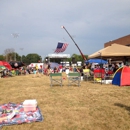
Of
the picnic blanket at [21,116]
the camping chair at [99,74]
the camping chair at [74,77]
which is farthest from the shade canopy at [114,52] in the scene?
the picnic blanket at [21,116]

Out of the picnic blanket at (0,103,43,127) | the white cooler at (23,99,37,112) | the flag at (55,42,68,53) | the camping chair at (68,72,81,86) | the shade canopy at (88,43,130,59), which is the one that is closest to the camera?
the picnic blanket at (0,103,43,127)

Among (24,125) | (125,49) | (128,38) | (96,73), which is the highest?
(128,38)

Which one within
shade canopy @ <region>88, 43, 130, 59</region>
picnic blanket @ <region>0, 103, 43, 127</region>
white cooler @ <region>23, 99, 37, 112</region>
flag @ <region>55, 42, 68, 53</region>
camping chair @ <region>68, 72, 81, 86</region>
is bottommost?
picnic blanket @ <region>0, 103, 43, 127</region>

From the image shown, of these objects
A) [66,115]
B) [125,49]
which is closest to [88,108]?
[66,115]

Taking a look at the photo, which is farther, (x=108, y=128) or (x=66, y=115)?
(x=66, y=115)

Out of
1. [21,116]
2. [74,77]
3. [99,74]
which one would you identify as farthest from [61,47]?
[21,116]

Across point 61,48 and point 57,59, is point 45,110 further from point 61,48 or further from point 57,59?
point 57,59

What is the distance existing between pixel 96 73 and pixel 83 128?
26.7 ft

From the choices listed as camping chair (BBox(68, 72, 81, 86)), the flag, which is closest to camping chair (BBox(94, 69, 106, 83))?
camping chair (BBox(68, 72, 81, 86))

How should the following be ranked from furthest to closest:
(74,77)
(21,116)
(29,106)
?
(74,77)
(29,106)
(21,116)

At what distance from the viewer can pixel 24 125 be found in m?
4.07

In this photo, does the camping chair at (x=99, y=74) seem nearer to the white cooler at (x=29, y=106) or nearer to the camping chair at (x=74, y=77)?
the camping chair at (x=74, y=77)

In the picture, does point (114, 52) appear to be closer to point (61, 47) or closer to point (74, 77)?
point (74, 77)

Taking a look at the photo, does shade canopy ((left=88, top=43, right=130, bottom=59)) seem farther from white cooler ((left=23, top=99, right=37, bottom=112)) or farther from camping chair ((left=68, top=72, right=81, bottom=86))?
white cooler ((left=23, top=99, right=37, bottom=112))
